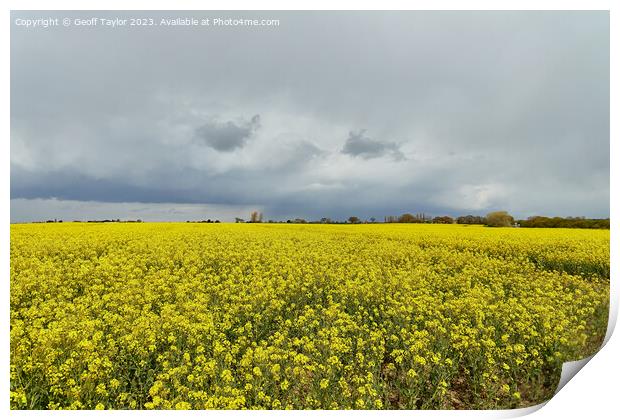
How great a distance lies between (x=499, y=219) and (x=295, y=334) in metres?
5.05

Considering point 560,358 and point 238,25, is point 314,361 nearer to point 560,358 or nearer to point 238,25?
point 560,358

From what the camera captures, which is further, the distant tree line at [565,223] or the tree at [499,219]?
the tree at [499,219]

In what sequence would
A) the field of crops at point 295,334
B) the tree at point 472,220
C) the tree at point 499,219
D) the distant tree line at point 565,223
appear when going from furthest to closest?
the tree at point 472,220
the tree at point 499,219
the distant tree line at point 565,223
the field of crops at point 295,334

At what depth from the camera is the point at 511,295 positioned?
618cm

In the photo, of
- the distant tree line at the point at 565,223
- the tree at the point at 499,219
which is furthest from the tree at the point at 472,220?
the distant tree line at the point at 565,223

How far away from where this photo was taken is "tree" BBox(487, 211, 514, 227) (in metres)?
7.00

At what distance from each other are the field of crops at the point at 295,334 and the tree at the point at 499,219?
93 cm

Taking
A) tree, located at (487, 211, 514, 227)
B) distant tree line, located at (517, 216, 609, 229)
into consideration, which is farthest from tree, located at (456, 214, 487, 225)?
distant tree line, located at (517, 216, 609, 229)

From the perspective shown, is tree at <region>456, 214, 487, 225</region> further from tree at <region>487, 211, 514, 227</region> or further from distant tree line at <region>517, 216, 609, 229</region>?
distant tree line at <region>517, 216, 609, 229</region>

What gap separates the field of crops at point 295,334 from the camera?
12.4 ft

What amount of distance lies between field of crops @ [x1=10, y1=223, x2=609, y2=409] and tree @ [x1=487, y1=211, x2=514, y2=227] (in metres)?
0.93

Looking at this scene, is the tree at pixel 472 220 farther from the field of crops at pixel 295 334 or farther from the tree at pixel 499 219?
the field of crops at pixel 295 334

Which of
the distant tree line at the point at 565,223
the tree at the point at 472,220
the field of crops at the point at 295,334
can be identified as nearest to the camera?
the field of crops at the point at 295,334
